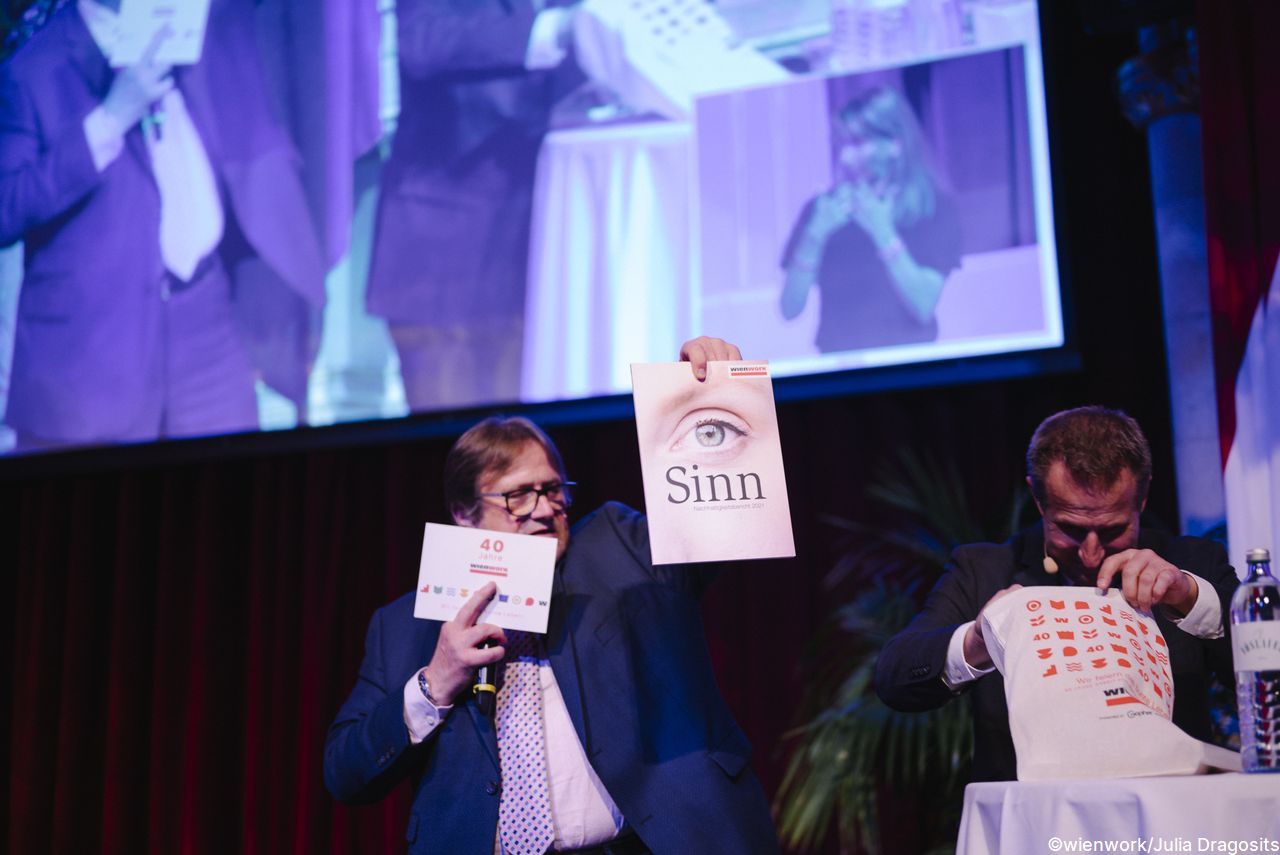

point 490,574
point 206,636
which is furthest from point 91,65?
point 490,574

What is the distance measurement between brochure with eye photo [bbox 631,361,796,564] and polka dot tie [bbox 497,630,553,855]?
0.51 metres

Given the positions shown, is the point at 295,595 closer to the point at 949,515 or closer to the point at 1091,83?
the point at 949,515

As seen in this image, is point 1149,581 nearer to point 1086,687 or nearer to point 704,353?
point 1086,687

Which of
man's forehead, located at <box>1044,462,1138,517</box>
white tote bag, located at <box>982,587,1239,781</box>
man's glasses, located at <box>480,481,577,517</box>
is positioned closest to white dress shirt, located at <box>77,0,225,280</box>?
man's glasses, located at <box>480,481,577,517</box>

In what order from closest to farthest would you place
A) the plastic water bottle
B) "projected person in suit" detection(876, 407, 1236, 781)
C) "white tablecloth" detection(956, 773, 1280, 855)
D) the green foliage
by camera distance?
"white tablecloth" detection(956, 773, 1280, 855) → the plastic water bottle → "projected person in suit" detection(876, 407, 1236, 781) → the green foliage

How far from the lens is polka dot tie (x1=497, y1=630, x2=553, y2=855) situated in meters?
2.37

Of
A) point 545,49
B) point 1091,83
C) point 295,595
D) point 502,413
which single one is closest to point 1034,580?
point 502,413

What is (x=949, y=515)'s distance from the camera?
3.46 meters

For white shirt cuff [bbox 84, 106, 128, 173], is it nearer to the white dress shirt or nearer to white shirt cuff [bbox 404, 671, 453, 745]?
the white dress shirt

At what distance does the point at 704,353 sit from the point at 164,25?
11.3ft

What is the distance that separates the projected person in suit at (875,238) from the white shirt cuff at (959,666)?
73.9 inches

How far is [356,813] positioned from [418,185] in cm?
223

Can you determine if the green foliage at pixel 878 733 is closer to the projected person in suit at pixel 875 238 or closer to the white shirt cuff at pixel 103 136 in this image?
the projected person in suit at pixel 875 238

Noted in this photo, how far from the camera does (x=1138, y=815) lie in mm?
1587
